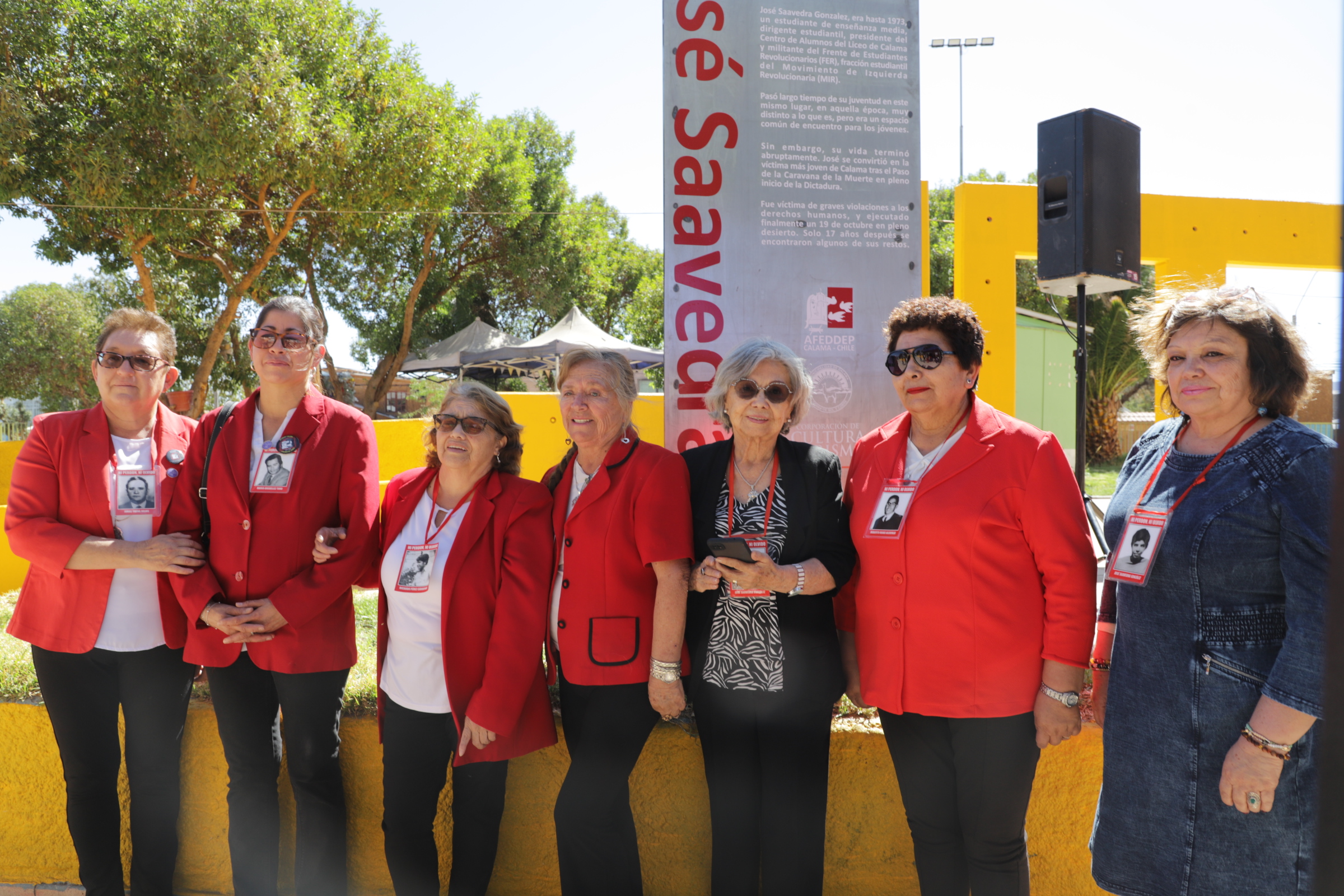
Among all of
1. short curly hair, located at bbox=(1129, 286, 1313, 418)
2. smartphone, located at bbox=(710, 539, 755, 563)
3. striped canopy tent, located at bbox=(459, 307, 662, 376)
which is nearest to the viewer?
short curly hair, located at bbox=(1129, 286, 1313, 418)

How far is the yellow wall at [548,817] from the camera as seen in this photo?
2701 mm

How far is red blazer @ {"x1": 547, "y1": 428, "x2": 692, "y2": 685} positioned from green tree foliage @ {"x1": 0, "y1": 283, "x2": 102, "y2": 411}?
1356 inches

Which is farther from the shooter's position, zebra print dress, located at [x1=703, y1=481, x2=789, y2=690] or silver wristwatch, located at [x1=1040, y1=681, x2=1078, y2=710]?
zebra print dress, located at [x1=703, y1=481, x2=789, y2=690]

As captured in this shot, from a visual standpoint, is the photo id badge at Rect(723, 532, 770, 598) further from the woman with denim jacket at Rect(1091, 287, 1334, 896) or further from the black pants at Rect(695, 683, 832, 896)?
the woman with denim jacket at Rect(1091, 287, 1334, 896)

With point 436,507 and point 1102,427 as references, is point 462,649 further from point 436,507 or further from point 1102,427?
point 1102,427

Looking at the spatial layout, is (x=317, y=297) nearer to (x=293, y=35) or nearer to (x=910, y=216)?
(x=293, y=35)

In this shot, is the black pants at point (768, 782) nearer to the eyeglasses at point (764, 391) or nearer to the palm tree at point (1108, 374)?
the eyeglasses at point (764, 391)

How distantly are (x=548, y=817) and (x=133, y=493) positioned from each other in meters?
1.78

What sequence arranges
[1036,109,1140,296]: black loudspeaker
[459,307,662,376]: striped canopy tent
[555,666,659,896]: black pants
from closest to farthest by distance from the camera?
[555,666,659,896]: black pants, [1036,109,1140,296]: black loudspeaker, [459,307,662,376]: striped canopy tent

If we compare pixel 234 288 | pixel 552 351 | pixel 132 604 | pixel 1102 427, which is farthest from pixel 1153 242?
pixel 234 288

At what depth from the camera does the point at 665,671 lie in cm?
222

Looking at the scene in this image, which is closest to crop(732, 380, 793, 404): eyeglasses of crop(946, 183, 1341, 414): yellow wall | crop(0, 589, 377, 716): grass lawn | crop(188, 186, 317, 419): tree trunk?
crop(0, 589, 377, 716): grass lawn

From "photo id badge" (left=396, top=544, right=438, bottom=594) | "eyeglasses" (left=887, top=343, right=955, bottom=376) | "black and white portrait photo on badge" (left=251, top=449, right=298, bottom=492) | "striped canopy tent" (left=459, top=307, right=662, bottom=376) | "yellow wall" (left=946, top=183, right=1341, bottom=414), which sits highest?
"yellow wall" (left=946, top=183, right=1341, bottom=414)

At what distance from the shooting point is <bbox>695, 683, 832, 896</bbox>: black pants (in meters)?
2.22
